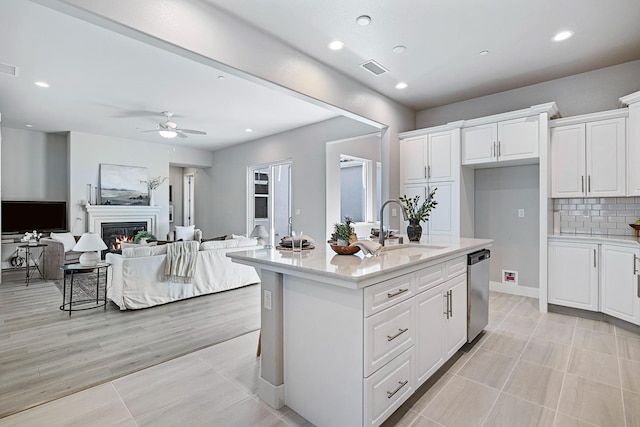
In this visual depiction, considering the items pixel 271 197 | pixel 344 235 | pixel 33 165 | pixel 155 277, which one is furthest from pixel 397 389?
pixel 33 165

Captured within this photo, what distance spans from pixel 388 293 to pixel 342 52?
2.66m

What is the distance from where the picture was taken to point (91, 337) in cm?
313

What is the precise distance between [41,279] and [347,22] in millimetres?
6506

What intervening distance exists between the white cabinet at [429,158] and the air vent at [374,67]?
1.33 m

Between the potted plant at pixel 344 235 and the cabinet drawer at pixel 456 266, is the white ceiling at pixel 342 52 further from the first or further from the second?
the cabinet drawer at pixel 456 266

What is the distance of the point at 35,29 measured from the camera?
296 centimetres

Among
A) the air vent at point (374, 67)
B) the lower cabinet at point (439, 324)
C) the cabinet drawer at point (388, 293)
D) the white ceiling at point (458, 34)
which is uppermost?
the white ceiling at point (458, 34)

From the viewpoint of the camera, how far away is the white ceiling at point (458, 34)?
265 centimetres

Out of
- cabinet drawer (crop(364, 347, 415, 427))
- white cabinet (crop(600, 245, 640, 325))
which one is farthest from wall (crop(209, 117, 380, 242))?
cabinet drawer (crop(364, 347, 415, 427))

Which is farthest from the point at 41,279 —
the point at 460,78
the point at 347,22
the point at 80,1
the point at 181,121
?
the point at 460,78

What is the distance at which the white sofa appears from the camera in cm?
389

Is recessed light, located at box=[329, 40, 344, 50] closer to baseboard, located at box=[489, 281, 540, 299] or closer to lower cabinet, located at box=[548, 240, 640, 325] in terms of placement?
lower cabinet, located at box=[548, 240, 640, 325]

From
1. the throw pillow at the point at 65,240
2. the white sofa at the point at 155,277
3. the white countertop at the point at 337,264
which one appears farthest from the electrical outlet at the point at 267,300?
the throw pillow at the point at 65,240

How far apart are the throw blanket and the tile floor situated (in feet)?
5.19
